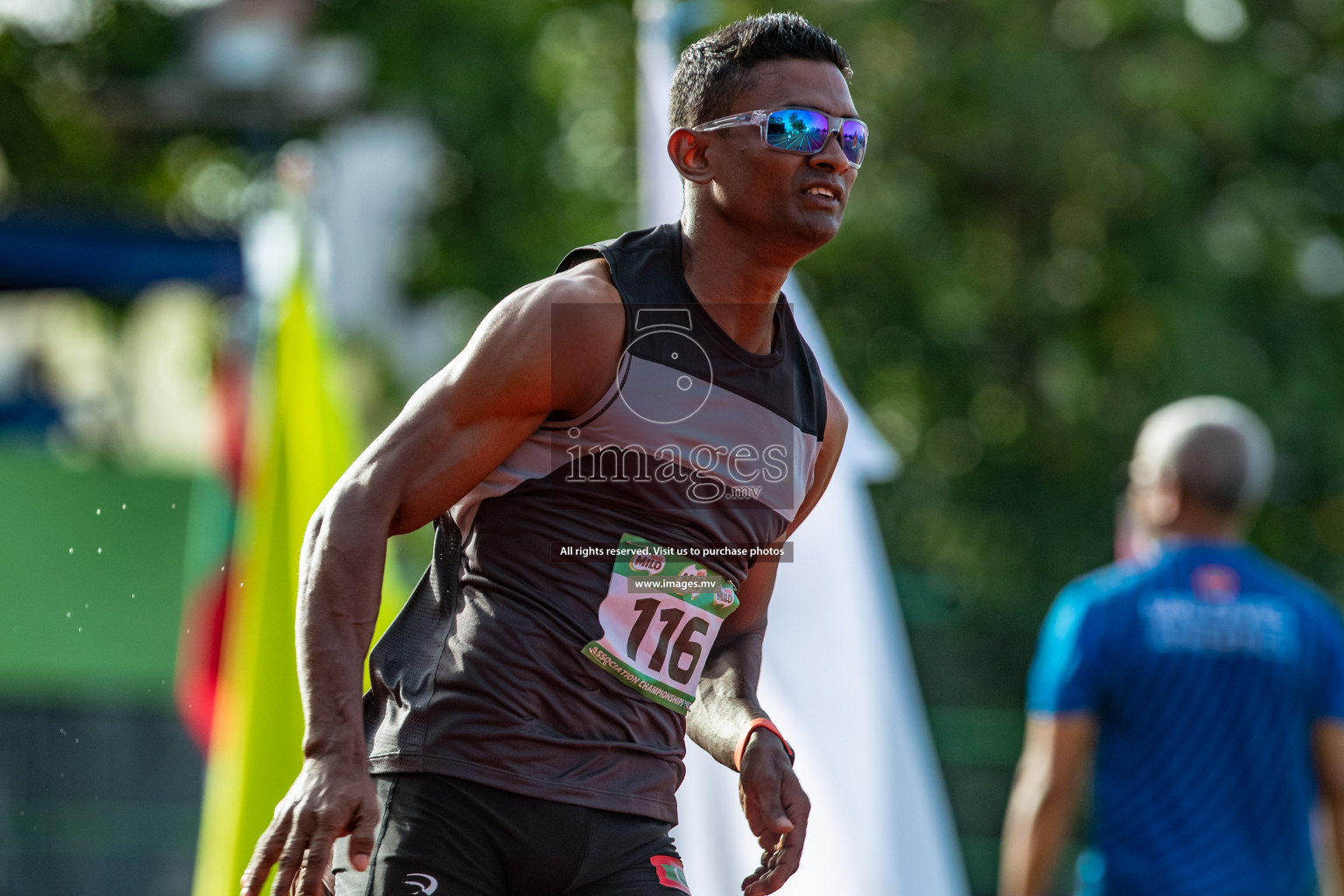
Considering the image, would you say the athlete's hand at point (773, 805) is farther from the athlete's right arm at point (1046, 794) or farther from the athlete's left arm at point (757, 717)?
the athlete's right arm at point (1046, 794)

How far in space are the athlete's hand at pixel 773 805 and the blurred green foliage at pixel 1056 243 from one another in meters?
8.38

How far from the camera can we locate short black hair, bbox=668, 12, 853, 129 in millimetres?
2816

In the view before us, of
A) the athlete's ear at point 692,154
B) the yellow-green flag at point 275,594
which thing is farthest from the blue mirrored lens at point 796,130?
the yellow-green flag at point 275,594

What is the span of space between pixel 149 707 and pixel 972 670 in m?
4.97

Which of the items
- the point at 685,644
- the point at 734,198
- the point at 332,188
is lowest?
the point at 685,644

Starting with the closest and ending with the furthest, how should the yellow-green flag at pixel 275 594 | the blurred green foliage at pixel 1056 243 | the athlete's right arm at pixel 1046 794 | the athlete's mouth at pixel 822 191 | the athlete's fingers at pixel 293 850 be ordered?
the athlete's fingers at pixel 293 850 < the athlete's mouth at pixel 822 191 < the athlete's right arm at pixel 1046 794 < the yellow-green flag at pixel 275 594 < the blurred green foliage at pixel 1056 243

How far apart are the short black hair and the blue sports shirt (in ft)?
6.95

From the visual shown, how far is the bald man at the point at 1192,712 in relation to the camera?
438cm

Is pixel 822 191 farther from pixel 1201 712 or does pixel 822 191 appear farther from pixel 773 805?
pixel 1201 712

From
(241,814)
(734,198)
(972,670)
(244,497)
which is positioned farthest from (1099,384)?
(734,198)

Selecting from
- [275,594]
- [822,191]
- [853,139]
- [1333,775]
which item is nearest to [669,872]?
[822,191]

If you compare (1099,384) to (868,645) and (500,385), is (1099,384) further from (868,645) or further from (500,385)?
(500,385)

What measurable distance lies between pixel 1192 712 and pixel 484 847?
98.1 inches

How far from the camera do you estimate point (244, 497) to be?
790cm
